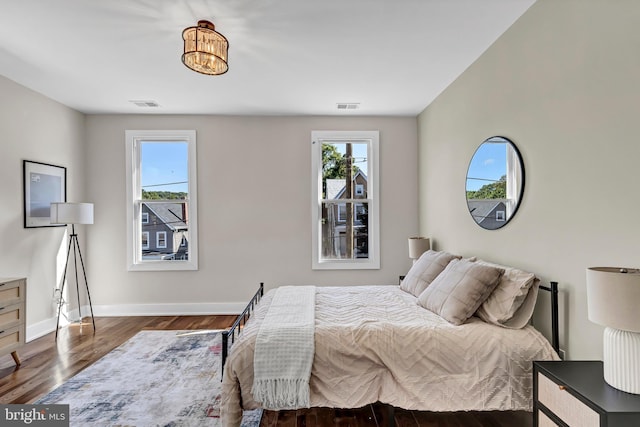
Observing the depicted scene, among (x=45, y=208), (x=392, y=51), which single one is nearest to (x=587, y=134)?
(x=392, y=51)

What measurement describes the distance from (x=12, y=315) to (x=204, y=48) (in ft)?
9.17

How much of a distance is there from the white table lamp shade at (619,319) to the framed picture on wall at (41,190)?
4.81m

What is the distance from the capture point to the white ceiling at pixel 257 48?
220cm

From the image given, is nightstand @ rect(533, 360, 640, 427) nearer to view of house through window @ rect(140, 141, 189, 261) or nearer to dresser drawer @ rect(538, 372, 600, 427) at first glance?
dresser drawer @ rect(538, 372, 600, 427)

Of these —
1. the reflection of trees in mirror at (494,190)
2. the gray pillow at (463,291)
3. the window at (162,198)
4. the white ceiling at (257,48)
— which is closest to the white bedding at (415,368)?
the gray pillow at (463,291)

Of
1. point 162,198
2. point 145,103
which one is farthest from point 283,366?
point 145,103

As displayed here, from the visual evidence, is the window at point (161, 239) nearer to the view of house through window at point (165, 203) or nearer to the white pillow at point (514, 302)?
the view of house through window at point (165, 203)

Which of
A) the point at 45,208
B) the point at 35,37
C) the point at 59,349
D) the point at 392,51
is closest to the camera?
the point at 35,37

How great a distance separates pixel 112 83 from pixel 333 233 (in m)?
3.11

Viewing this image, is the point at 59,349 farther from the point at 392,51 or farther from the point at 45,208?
the point at 392,51

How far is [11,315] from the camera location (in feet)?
9.14

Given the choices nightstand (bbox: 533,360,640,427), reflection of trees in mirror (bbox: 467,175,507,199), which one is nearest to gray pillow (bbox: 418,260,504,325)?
nightstand (bbox: 533,360,640,427)

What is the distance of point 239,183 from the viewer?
446 centimetres

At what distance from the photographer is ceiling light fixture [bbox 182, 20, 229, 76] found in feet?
7.33
